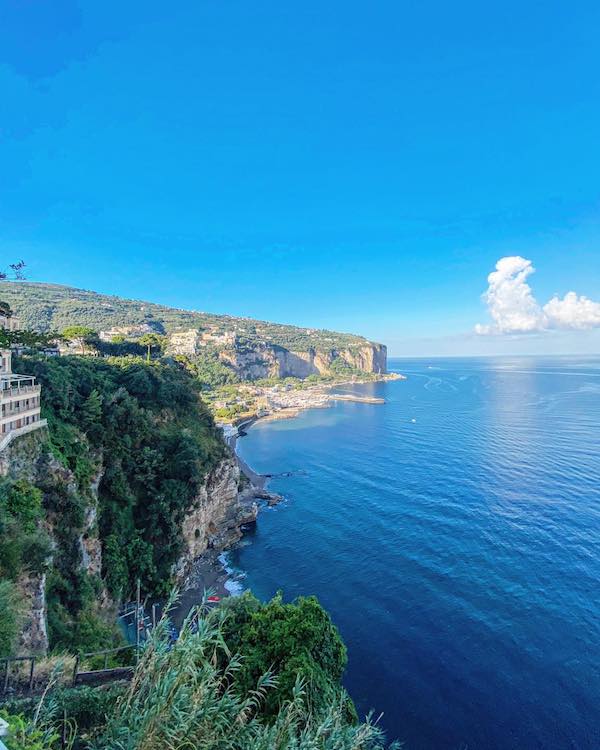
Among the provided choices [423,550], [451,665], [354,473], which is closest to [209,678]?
[451,665]

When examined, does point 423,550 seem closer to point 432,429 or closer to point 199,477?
point 199,477

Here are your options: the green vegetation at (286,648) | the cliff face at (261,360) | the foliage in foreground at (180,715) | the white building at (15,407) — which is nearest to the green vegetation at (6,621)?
the foliage in foreground at (180,715)

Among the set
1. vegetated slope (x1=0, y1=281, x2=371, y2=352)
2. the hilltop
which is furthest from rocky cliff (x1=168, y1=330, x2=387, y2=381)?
vegetated slope (x1=0, y1=281, x2=371, y2=352)

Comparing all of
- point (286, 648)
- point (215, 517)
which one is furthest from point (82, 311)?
point (286, 648)

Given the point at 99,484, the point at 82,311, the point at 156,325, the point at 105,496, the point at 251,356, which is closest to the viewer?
the point at 99,484

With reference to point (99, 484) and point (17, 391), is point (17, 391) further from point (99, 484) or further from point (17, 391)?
point (99, 484)

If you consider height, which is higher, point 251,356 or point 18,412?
point 251,356
